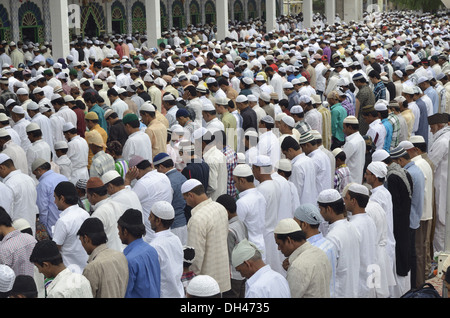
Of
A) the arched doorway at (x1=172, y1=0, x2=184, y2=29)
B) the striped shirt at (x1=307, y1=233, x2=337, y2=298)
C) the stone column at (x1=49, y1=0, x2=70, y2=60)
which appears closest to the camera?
the striped shirt at (x1=307, y1=233, x2=337, y2=298)

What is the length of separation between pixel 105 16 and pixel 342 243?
2260 cm

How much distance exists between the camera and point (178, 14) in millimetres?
30797

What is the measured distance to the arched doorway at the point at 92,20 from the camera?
83.3 ft

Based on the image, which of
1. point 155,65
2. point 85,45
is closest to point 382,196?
point 155,65

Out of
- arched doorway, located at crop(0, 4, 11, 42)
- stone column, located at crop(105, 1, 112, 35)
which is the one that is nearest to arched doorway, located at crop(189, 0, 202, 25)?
stone column, located at crop(105, 1, 112, 35)

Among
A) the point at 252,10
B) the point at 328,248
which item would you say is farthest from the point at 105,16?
the point at 328,248

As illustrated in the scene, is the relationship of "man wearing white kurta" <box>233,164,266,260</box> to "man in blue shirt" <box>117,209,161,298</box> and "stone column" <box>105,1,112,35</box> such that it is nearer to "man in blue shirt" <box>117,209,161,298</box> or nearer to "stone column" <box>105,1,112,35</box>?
"man in blue shirt" <box>117,209,161,298</box>

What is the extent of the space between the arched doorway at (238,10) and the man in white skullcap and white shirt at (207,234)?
102 ft

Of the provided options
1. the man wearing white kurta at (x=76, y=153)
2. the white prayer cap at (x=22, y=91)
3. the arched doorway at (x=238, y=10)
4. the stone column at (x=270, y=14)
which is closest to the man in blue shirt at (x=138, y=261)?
the man wearing white kurta at (x=76, y=153)

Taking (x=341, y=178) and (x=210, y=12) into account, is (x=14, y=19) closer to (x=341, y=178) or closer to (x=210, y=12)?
(x=210, y=12)

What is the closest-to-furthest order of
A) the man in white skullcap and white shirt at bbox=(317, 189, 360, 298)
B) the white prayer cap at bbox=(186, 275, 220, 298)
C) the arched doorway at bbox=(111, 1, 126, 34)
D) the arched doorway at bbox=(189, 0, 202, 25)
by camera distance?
the white prayer cap at bbox=(186, 275, 220, 298) < the man in white skullcap and white shirt at bbox=(317, 189, 360, 298) < the arched doorway at bbox=(111, 1, 126, 34) < the arched doorway at bbox=(189, 0, 202, 25)

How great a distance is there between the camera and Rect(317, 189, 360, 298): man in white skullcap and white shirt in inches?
202

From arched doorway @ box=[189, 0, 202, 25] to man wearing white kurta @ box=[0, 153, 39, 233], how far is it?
2575 cm

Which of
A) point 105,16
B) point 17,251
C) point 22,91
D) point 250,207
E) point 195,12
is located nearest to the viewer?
point 17,251
